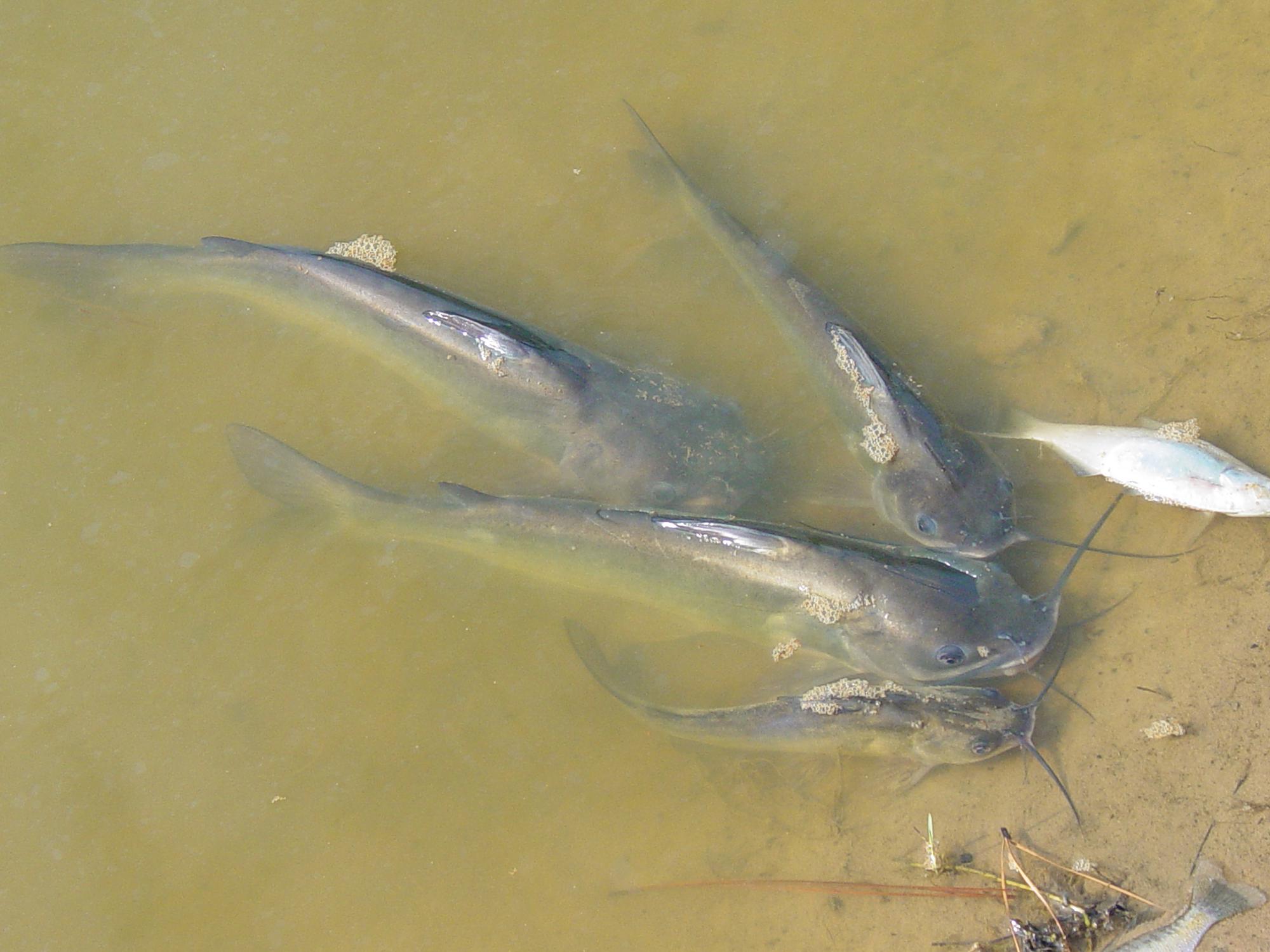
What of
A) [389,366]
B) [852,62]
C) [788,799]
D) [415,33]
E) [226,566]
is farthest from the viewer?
[415,33]

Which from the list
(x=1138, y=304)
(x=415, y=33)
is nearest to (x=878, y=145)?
(x=1138, y=304)

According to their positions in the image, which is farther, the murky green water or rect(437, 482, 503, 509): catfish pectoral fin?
rect(437, 482, 503, 509): catfish pectoral fin

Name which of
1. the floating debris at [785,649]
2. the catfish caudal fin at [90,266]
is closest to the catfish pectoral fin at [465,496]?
the floating debris at [785,649]

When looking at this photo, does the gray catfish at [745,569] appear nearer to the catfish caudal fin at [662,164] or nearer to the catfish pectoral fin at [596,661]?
the catfish pectoral fin at [596,661]

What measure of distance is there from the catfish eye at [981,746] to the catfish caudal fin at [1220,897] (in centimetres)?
81

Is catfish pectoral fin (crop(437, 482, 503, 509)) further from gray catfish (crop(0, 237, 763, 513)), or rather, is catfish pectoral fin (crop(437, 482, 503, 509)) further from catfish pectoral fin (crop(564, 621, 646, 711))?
catfish pectoral fin (crop(564, 621, 646, 711))

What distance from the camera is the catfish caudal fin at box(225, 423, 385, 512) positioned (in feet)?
13.9

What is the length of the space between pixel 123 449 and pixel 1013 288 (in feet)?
15.0

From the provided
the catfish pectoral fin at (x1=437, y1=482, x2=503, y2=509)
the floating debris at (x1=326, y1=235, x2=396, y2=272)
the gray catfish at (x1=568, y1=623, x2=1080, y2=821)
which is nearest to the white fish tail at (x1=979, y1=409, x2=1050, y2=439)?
the gray catfish at (x1=568, y1=623, x2=1080, y2=821)

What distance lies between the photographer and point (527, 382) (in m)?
4.22

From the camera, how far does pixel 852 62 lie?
5.12 meters

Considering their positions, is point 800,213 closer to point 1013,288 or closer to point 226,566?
point 1013,288

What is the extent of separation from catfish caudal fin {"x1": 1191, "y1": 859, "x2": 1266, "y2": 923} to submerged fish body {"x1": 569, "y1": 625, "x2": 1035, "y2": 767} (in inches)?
28.9

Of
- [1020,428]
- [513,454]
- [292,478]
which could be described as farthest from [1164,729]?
[292,478]
